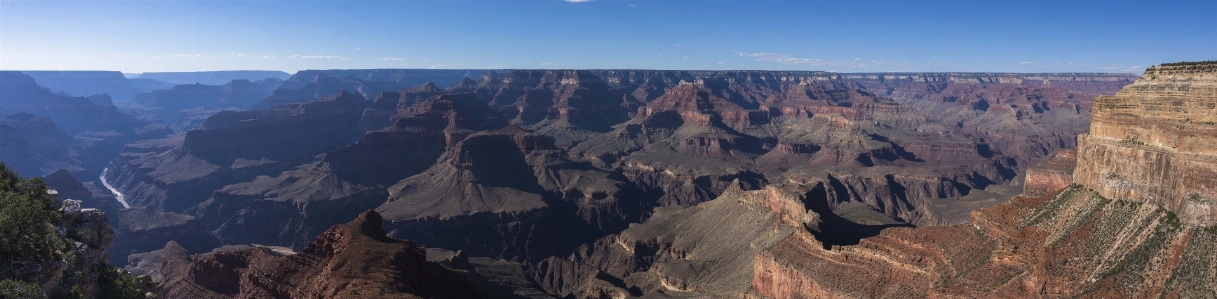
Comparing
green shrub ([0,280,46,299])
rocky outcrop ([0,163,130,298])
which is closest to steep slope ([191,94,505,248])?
rocky outcrop ([0,163,130,298])

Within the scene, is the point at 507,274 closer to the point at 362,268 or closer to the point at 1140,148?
the point at 362,268

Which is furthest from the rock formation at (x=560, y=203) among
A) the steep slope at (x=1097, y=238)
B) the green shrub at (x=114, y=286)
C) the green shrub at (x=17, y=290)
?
the green shrub at (x=17, y=290)

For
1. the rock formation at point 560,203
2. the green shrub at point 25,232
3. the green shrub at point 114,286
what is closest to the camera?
the green shrub at point 25,232

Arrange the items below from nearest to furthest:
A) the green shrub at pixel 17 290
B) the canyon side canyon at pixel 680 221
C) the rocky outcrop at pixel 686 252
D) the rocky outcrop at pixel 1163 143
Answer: the green shrub at pixel 17 290 < the rocky outcrop at pixel 1163 143 < the canyon side canyon at pixel 680 221 < the rocky outcrop at pixel 686 252

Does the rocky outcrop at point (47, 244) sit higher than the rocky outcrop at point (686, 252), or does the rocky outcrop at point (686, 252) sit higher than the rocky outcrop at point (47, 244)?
the rocky outcrop at point (47, 244)

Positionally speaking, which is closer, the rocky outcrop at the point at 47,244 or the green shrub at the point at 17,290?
the green shrub at the point at 17,290

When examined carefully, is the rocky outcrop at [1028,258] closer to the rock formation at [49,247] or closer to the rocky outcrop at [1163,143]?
the rocky outcrop at [1163,143]
